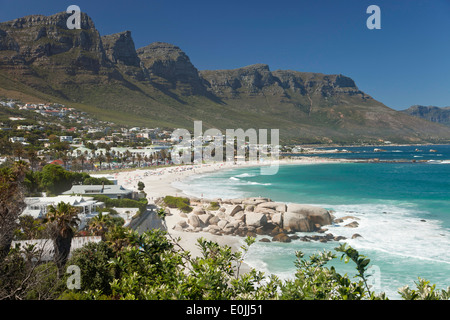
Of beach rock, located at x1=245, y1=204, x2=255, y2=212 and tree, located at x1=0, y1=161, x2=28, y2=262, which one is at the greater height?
tree, located at x1=0, y1=161, x2=28, y2=262

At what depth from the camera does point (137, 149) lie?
92812mm

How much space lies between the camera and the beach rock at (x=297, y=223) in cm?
2662

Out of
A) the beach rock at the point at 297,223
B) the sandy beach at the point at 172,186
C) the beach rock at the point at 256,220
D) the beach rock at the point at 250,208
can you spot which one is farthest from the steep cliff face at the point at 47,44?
the beach rock at the point at 297,223

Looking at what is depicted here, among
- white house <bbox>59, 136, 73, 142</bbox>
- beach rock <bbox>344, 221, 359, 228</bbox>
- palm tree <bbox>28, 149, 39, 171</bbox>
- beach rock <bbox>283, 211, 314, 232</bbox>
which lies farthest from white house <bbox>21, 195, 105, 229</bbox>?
white house <bbox>59, 136, 73, 142</bbox>

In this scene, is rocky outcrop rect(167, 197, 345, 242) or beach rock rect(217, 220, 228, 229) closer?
rocky outcrop rect(167, 197, 345, 242)

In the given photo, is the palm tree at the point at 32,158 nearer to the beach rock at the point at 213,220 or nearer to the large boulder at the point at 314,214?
the beach rock at the point at 213,220

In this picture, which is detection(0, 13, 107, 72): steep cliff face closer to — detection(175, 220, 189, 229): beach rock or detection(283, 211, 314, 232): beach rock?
detection(175, 220, 189, 229): beach rock

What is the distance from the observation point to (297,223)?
26797mm

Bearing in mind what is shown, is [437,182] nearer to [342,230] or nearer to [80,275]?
[342,230]

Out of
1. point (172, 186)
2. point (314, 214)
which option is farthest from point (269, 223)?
point (172, 186)

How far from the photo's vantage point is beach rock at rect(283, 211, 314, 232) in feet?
87.4

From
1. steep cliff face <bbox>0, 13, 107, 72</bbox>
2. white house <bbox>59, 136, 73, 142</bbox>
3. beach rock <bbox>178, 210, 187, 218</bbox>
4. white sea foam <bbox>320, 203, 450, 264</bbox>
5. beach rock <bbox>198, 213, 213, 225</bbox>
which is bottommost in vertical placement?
white sea foam <bbox>320, 203, 450, 264</bbox>

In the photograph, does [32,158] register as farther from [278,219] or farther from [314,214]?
[314,214]

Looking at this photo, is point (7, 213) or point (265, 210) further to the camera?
point (265, 210)
